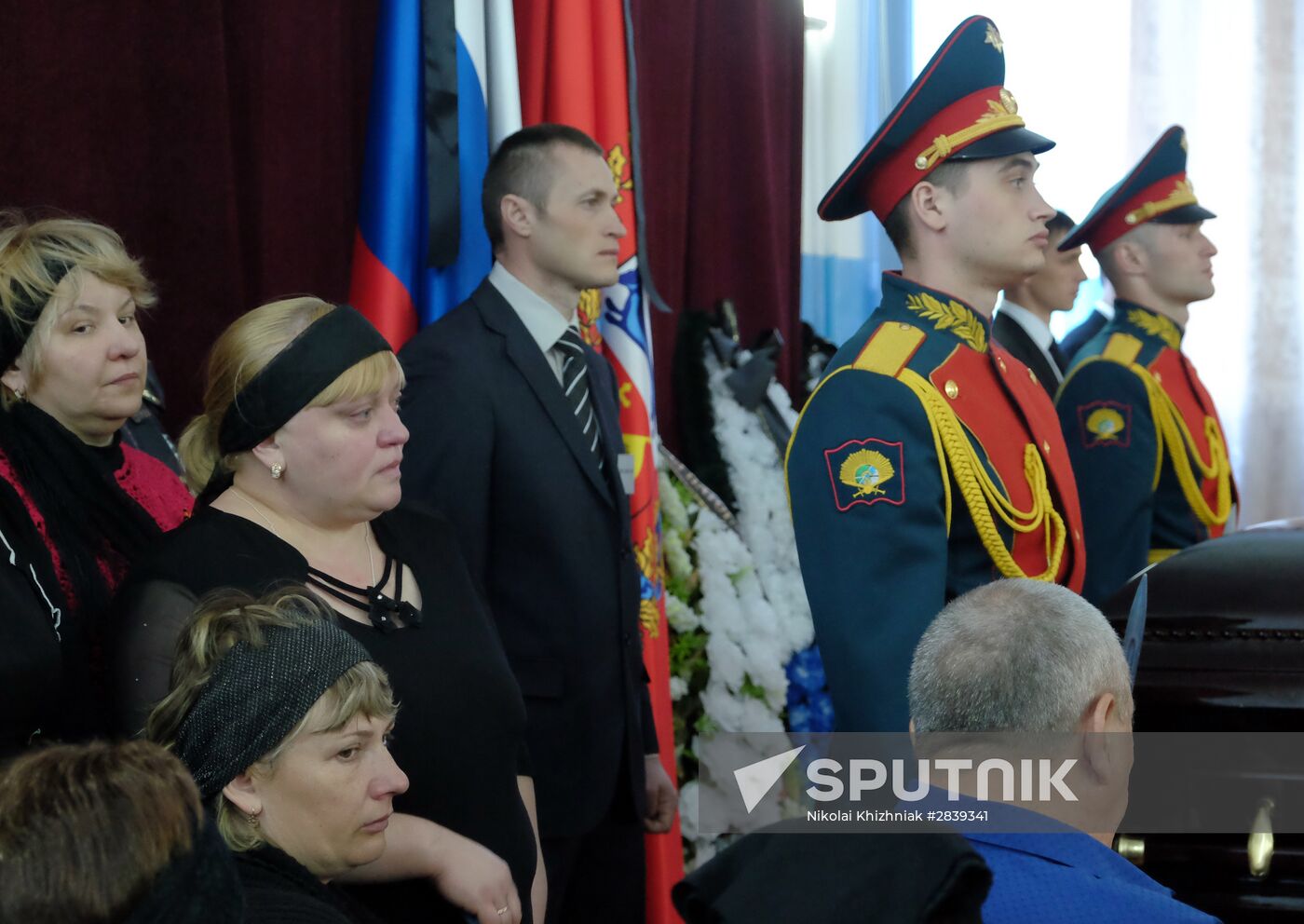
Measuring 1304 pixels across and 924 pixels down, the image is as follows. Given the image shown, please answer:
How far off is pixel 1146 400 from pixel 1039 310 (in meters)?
0.73

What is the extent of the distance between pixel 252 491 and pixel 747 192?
2.60m

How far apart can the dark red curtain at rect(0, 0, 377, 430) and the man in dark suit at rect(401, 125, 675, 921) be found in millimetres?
465

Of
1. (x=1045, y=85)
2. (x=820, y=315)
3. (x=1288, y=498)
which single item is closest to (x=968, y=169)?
(x=820, y=315)

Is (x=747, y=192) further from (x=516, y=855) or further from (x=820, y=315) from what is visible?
(x=516, y=855)

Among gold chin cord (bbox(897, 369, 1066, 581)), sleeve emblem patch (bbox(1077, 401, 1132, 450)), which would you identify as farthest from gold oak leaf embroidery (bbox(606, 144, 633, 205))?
gold chin cord (bbox(897, 369, 1066, 581))

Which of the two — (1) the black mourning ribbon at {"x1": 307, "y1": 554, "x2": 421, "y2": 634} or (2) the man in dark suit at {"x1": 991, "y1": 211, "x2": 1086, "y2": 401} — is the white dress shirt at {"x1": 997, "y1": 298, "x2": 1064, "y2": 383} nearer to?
(2) the man in dark suit at {"x1": 991, "y1": 211, "x2": 1086, "y2": 401}

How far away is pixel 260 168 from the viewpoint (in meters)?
2.84

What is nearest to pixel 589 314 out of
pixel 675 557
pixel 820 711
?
pixel 675 557

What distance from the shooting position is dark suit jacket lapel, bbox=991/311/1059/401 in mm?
3855

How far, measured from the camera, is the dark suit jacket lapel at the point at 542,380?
245cm

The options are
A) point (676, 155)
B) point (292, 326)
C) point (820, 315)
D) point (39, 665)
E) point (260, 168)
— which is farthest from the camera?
point (820, 315)

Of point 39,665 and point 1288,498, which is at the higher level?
point 39,665

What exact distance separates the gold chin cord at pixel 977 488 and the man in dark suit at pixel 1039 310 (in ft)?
6.13

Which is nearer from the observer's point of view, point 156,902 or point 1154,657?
point 156,902
